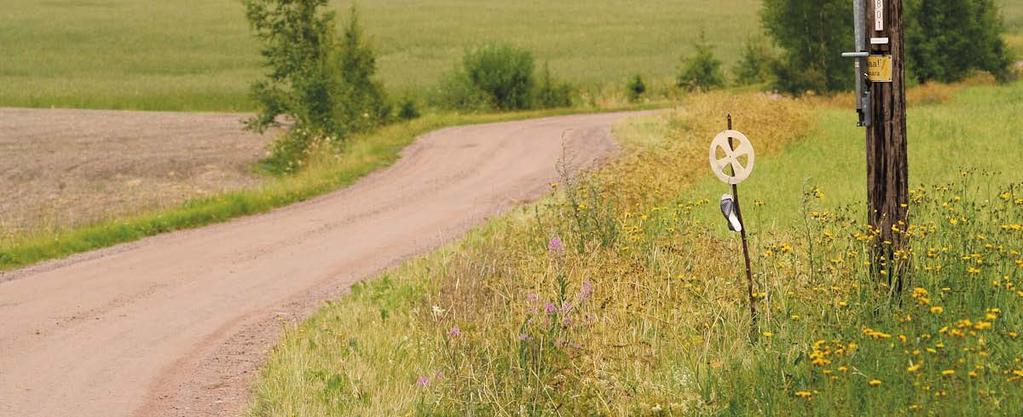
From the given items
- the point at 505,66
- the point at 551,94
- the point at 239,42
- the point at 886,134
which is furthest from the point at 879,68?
the point at 239,42

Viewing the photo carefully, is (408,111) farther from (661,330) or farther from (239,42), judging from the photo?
(239,42)

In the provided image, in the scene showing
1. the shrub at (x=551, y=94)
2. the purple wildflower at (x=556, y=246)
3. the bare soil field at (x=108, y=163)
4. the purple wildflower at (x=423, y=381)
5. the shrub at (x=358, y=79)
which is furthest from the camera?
the shrub at (x=551, y=94)

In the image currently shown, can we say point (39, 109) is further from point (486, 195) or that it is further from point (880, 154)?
point (880, 154)

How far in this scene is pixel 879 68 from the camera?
9.20 m

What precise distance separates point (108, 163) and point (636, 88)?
70.5ft

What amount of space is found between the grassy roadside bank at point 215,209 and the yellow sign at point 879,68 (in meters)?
10.4

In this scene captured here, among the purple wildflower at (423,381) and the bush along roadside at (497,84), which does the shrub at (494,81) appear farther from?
the purple wildflower at (423,381)

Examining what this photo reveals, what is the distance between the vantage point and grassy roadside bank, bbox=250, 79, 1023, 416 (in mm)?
7508

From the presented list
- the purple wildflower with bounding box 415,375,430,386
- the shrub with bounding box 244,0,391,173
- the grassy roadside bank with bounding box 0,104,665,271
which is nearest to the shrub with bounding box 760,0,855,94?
the grassy roadside bank with bounding box 0,104,665,271

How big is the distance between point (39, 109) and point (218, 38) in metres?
24.3

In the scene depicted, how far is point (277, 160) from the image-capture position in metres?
28.4

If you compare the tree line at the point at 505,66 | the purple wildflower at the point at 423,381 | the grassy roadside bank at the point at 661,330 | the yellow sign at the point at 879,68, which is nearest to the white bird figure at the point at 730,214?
the grassy roadside bank at the point at 661,330

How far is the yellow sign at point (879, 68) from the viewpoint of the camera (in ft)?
30.2

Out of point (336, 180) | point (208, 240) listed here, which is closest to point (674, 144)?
point (336, 180)
